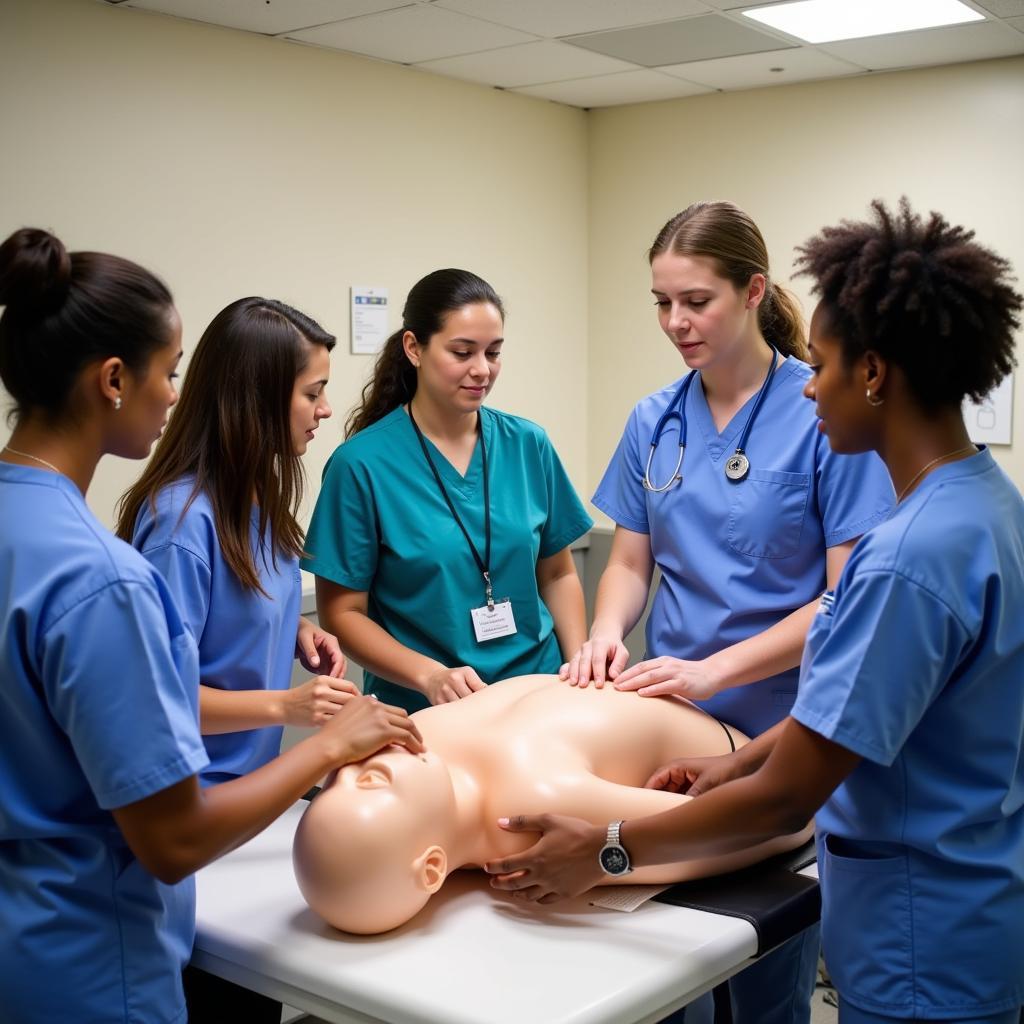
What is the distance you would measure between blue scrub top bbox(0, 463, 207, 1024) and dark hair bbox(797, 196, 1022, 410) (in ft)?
2.47

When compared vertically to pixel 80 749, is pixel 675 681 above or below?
below

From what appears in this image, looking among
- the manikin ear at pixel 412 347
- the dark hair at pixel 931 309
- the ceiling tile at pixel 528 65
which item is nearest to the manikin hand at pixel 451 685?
the manikin ear at pixel 412 347

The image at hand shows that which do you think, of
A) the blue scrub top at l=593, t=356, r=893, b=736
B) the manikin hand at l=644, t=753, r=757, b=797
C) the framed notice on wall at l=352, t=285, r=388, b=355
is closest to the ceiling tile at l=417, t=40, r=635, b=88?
the framed notice on wall at l=352, t=285, r=388, b=355

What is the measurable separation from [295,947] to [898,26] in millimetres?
2729

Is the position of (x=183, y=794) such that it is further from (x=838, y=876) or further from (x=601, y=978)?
(x=838, y=876)

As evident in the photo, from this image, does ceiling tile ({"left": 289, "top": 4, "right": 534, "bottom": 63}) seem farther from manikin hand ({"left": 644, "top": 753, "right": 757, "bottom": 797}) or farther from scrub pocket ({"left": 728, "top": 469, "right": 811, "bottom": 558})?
manikin hand ({"left": 644, "top": 753, "right": 757, "bottom": 797})

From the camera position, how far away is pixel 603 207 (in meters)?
4.36

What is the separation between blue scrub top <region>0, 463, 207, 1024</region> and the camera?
1.11 metres

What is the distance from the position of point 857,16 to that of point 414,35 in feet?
3.70

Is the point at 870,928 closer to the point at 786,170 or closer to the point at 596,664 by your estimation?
the point at 596,664

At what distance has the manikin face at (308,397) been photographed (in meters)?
1.77

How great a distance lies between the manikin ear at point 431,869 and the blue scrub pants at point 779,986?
2.16 ft

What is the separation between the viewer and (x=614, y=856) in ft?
4.55

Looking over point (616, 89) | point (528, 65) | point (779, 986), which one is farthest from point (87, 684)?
point (616, 89)
